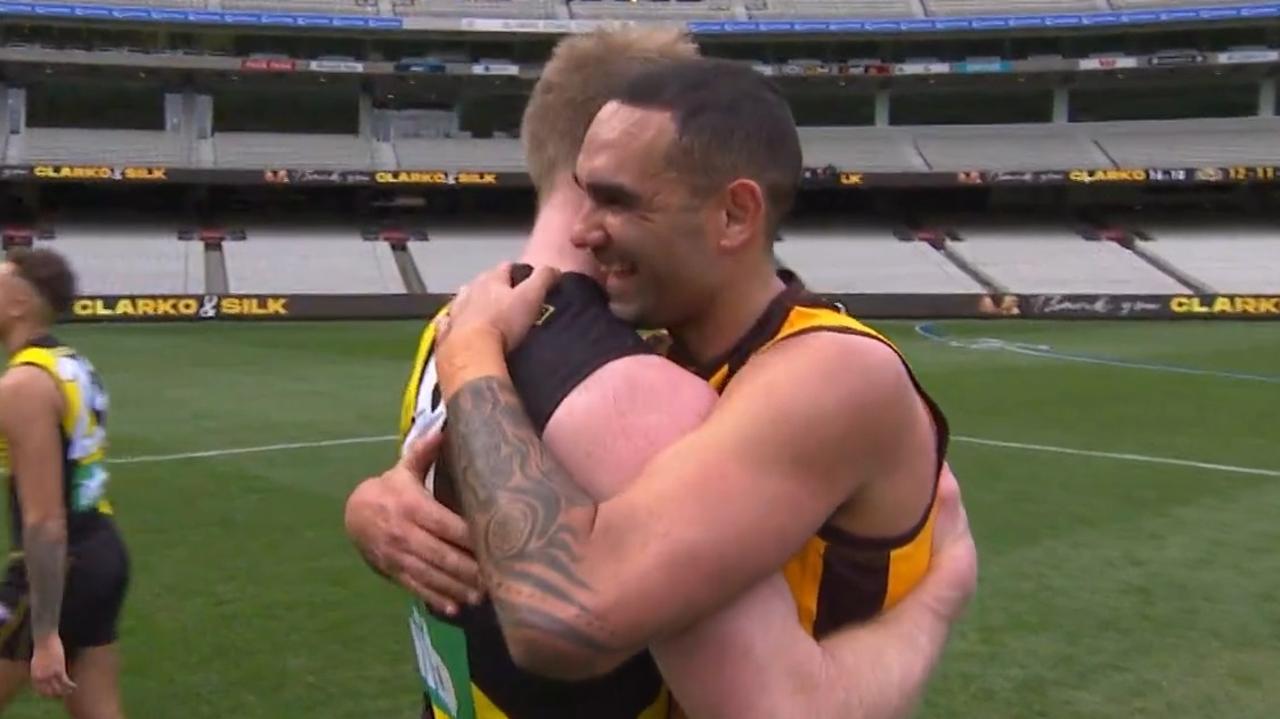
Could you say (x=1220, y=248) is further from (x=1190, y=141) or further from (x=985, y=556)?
(x=985, y=556)

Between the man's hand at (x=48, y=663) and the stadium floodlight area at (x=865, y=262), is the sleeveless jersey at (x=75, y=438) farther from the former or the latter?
the stadium floodlight area at (x=865, y=262)

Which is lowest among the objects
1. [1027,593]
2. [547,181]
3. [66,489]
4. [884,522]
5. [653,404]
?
[1027,593]

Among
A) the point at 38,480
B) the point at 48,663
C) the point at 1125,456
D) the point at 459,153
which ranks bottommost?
the point at 459,153

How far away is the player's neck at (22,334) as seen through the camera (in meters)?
4.19

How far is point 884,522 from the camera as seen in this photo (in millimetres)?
1884

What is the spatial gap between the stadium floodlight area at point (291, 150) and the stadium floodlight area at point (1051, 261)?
23.5m

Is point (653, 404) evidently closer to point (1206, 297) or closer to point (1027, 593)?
point (1027, 593)

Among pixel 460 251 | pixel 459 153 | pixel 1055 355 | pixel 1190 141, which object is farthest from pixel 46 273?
pixel 1190 141

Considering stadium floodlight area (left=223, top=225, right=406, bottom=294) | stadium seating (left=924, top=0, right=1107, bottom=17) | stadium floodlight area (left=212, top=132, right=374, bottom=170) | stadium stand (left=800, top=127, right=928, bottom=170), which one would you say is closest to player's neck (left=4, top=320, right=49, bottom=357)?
stadium floodlight area (left=223, top=225, right=406, bottom=294)

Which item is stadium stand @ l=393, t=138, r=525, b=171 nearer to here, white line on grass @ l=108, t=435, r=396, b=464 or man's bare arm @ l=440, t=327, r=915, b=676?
white line on grass @ l=108, t=435, r=396, b=464

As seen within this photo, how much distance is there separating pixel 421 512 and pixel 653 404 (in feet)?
1.45

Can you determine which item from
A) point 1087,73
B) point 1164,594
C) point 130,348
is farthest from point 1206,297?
point 1164,594

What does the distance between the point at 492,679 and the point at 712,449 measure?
0.54m

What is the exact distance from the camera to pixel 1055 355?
2552 centimetres
